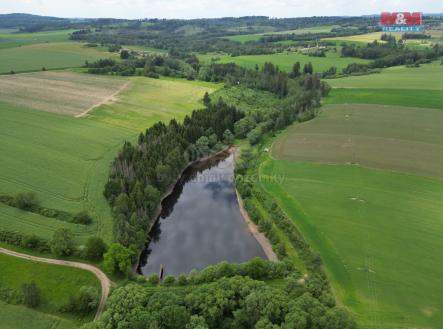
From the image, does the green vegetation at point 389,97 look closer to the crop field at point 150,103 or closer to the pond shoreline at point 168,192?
the crop field at point 150,103

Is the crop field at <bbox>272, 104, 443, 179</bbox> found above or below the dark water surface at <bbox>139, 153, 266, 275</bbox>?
above

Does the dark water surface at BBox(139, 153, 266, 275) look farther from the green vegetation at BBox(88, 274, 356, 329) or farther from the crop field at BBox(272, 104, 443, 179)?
the crop field at BBox(272, 104, 443, 179)

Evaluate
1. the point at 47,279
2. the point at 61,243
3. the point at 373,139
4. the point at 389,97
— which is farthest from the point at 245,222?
the point at 389,97

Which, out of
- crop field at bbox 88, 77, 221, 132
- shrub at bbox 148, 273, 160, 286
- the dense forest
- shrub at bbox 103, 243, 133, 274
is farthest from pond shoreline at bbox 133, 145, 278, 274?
crop field at bbox 88, 77, 221, 132

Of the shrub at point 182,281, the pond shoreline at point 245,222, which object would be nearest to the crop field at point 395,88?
the pond shoreline at point 245,222

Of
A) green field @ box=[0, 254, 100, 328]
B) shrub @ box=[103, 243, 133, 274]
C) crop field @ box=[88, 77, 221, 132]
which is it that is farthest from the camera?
crop field @ box=[88, 77, 221, 132]

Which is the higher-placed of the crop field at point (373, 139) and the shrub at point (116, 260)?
the crop field at point (373, 139)
